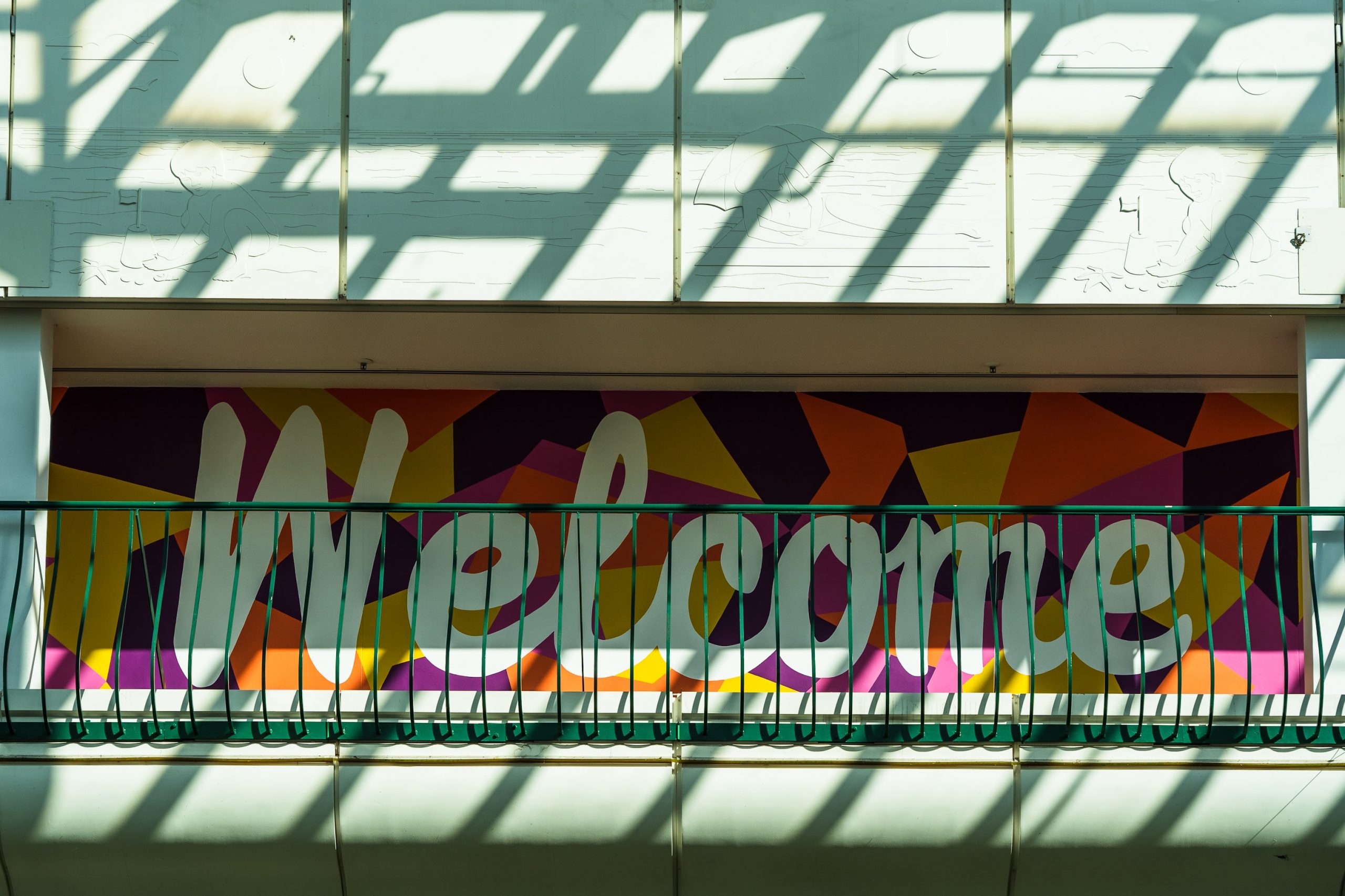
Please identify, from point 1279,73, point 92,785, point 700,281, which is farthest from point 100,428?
point 1279,73

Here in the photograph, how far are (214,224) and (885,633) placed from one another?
12.4 ft

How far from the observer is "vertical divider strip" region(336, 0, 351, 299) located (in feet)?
19.0

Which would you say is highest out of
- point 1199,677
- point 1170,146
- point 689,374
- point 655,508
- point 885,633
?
point 1170,146

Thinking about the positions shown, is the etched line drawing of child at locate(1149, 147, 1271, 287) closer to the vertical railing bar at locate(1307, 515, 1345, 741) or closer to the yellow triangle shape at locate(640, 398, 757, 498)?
the vertical railing bar at locate(1307, 515, 1345, 741)

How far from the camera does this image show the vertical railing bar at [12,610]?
529cm

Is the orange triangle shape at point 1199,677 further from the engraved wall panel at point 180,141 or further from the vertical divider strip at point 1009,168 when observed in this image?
the engraved wall panel at point 180,141

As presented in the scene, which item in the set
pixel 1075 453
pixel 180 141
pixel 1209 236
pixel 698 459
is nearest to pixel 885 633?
pixel 698 459

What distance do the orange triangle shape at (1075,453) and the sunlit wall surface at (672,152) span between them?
1503mm

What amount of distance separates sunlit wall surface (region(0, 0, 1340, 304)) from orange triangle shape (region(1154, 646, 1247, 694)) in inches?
91.5

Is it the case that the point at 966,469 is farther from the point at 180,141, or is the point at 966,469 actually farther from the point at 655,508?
the point at 180,141

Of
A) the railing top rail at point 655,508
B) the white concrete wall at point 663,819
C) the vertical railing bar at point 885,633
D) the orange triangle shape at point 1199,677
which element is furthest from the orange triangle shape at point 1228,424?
the white concrete wall at point 663,819

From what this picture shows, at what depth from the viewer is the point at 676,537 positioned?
23.5 ft

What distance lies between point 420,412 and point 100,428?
1858 millimetres

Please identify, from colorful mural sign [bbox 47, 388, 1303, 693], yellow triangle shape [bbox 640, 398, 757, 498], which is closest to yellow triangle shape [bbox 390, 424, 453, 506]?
colorful mural sign [bbox 47, 388, 1303, 693]
